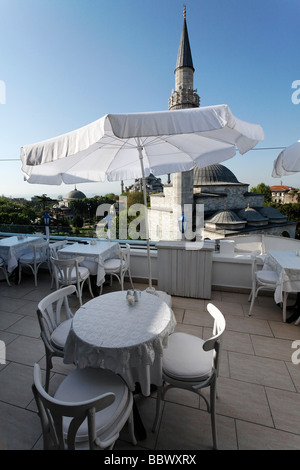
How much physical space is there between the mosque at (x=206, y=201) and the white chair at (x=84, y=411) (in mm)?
17597

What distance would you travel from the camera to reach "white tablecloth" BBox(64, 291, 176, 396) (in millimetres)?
1250

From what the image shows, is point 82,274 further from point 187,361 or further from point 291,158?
point 291,158

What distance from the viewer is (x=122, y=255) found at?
11.6 ft

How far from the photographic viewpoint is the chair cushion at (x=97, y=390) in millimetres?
1123

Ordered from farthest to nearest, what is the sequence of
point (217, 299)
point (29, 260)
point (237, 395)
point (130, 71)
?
point (130, 71) < point (29, 260) < point (217, 299) < point (237, 395)

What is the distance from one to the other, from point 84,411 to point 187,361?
2.62 ft

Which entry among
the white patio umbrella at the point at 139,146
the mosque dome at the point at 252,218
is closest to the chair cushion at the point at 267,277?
the white patio umbrella at the point at 139,146

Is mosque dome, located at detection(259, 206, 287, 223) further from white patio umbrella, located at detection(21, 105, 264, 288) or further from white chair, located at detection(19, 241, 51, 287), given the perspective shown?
white chair, located at detection(19, 241, 51, 287)

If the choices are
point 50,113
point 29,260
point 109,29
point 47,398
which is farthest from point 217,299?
point 109,29

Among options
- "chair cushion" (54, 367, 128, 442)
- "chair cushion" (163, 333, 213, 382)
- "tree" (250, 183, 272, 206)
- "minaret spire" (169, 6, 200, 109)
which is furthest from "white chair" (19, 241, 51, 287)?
"tree" (250, 183, 272, 206)

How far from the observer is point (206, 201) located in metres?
23.9

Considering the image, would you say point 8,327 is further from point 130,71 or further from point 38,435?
point 130,71

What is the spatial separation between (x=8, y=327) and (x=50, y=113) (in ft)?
23.9

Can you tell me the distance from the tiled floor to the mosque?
16.2m
